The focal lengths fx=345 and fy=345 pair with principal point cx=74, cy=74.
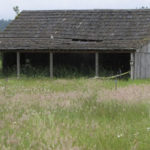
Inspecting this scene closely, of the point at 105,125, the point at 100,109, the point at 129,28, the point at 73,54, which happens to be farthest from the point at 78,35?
the point at 105,125

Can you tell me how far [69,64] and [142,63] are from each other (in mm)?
4922

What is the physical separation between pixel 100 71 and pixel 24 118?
15699 mm

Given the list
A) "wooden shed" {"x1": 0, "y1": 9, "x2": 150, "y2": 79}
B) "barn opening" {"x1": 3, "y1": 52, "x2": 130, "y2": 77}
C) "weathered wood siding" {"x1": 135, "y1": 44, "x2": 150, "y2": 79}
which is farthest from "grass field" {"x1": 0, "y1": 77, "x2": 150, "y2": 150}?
"barn opening" {"x1": 3, "y1": 52, "x2": 130, "y2": 77}

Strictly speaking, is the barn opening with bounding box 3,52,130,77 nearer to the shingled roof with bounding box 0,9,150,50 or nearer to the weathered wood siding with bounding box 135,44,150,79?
the weathered wood siding with bounding box 135,44,150,79

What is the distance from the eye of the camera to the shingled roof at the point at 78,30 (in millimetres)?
21297

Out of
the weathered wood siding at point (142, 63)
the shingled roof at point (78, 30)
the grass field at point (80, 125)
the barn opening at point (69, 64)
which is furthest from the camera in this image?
the barn opening at point (69, 64)

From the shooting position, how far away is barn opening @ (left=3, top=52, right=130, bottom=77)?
72.8ft

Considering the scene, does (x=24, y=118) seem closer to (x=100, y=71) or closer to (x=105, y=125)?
(x=105, y=125)

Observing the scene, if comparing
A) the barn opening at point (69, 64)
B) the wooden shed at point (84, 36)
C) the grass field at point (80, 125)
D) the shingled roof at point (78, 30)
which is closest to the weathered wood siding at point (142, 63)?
the wooden shed at point (84, 36)

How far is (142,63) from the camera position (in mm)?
21875

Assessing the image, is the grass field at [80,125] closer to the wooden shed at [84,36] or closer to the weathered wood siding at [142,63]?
the wooden shed at [84,36]

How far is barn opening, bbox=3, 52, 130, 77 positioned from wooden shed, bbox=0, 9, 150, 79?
88 millimetres

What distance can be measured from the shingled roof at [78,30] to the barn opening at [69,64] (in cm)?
146

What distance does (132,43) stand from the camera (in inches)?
810
